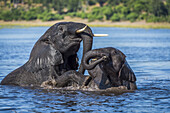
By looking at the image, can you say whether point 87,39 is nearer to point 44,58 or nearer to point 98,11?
point 44,58

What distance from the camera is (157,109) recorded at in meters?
9.31

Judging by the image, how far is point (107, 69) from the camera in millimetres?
10727

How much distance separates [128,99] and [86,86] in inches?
52.6

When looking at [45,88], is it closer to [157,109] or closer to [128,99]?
[128,99]

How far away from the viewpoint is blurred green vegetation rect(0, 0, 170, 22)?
7706 centimetres

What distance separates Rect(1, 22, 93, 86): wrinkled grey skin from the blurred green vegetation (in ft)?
188

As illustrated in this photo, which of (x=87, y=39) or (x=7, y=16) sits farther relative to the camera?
(x=7, y=16)

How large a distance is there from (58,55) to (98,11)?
7785 cm

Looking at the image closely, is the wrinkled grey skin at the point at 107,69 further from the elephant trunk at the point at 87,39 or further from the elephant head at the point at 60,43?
the elephant head at the point at 60,43

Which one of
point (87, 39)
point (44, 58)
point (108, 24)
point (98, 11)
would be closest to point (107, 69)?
point (87, 39)

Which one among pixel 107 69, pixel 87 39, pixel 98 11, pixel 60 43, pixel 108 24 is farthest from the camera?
pixel 98 11

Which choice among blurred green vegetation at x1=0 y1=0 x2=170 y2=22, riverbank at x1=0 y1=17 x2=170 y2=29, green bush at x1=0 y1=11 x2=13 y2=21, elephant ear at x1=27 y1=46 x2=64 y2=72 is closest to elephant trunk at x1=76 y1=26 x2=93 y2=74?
elephant ear at x1=27 y1=46 x2=64 y2=72

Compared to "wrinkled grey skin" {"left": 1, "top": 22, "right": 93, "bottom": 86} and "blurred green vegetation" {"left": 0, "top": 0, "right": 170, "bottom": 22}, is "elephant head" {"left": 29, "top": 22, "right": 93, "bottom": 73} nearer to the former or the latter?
"wrinkled grey skin" {"left": 1, "top": 22, "right": 93, "bottom": 86}

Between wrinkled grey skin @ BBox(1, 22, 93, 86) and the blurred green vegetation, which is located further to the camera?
the blurred green vegetation
